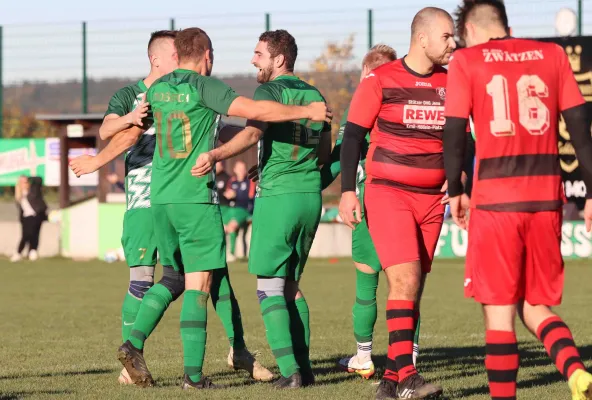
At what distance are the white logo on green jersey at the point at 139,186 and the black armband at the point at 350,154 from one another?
1776 millimetres

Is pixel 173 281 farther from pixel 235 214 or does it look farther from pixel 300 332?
pixel 235 214

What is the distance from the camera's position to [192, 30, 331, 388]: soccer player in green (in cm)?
726

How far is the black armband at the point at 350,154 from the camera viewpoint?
260 inches

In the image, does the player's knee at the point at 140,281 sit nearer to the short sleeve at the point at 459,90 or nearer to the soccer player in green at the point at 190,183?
the soccer player in green at the point at 190,183

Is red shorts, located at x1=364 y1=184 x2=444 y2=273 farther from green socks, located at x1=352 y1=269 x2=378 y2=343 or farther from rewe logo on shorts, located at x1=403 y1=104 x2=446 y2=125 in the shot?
green socks, located at x1=352 y1=269 x2=378 y2=343

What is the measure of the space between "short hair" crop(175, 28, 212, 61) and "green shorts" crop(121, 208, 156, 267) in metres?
1.22

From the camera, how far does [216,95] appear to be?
698 centimetres

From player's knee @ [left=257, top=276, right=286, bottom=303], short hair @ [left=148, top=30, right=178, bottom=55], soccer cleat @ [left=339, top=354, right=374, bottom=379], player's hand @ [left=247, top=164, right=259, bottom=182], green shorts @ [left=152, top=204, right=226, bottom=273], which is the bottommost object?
soccer cleat @ [left=339, top=354, right=374, bottom=379]

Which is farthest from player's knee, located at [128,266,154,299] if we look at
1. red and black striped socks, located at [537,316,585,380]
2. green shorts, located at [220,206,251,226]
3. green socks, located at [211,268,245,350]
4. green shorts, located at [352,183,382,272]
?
green shorts, located at [220,206,251,226]

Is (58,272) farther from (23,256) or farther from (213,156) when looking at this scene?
(213,156)

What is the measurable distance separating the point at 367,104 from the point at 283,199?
91 centimetres

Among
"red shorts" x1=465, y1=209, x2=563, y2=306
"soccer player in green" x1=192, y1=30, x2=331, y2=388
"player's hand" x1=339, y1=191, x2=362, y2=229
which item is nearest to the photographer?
"red shorts" x1=465, y1=209, x2=563, y2=306

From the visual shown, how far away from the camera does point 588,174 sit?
217 inches

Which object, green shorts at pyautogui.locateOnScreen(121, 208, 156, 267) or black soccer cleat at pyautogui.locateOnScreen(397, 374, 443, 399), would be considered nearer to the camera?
black soccer cleat at pyautogui.locateOnScreen(397, 374, 443, 399)
